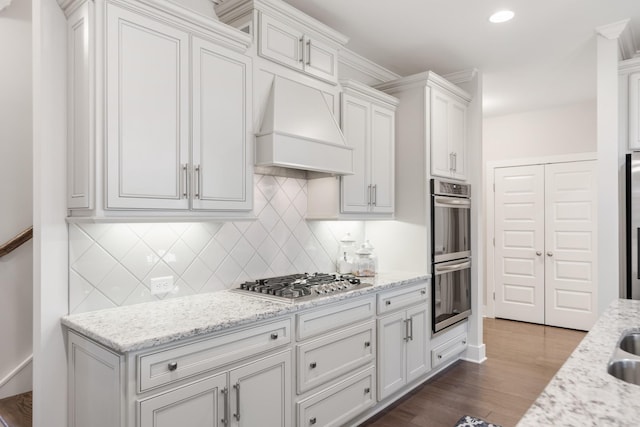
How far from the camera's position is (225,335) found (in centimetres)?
185

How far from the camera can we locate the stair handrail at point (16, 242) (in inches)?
97.5

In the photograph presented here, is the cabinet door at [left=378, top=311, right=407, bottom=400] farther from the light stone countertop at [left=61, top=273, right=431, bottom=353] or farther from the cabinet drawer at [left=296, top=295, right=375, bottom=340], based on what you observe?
the light stone countertop at [left=61, top=273, right=431, bottom=353]

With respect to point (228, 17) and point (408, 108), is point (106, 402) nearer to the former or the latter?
point (228, 17)

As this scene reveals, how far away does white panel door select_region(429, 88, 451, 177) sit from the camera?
3.45 metres

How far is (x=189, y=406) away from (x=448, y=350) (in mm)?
2628

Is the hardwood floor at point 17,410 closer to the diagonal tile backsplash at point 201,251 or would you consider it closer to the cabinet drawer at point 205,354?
the diagonal tile backsplash at point 201,251

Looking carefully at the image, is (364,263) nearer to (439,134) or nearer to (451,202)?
(451,202)

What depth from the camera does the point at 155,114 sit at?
192 centimetres

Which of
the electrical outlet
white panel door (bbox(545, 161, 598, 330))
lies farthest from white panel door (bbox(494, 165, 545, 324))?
the electrical outlet

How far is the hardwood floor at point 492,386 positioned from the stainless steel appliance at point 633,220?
1105 mm

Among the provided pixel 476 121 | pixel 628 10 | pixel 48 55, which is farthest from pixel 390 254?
pixel 48 55

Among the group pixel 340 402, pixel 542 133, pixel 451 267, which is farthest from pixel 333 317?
pixel 542 133

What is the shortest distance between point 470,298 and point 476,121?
172 centimetres

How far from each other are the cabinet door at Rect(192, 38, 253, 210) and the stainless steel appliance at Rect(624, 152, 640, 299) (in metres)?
2.88
